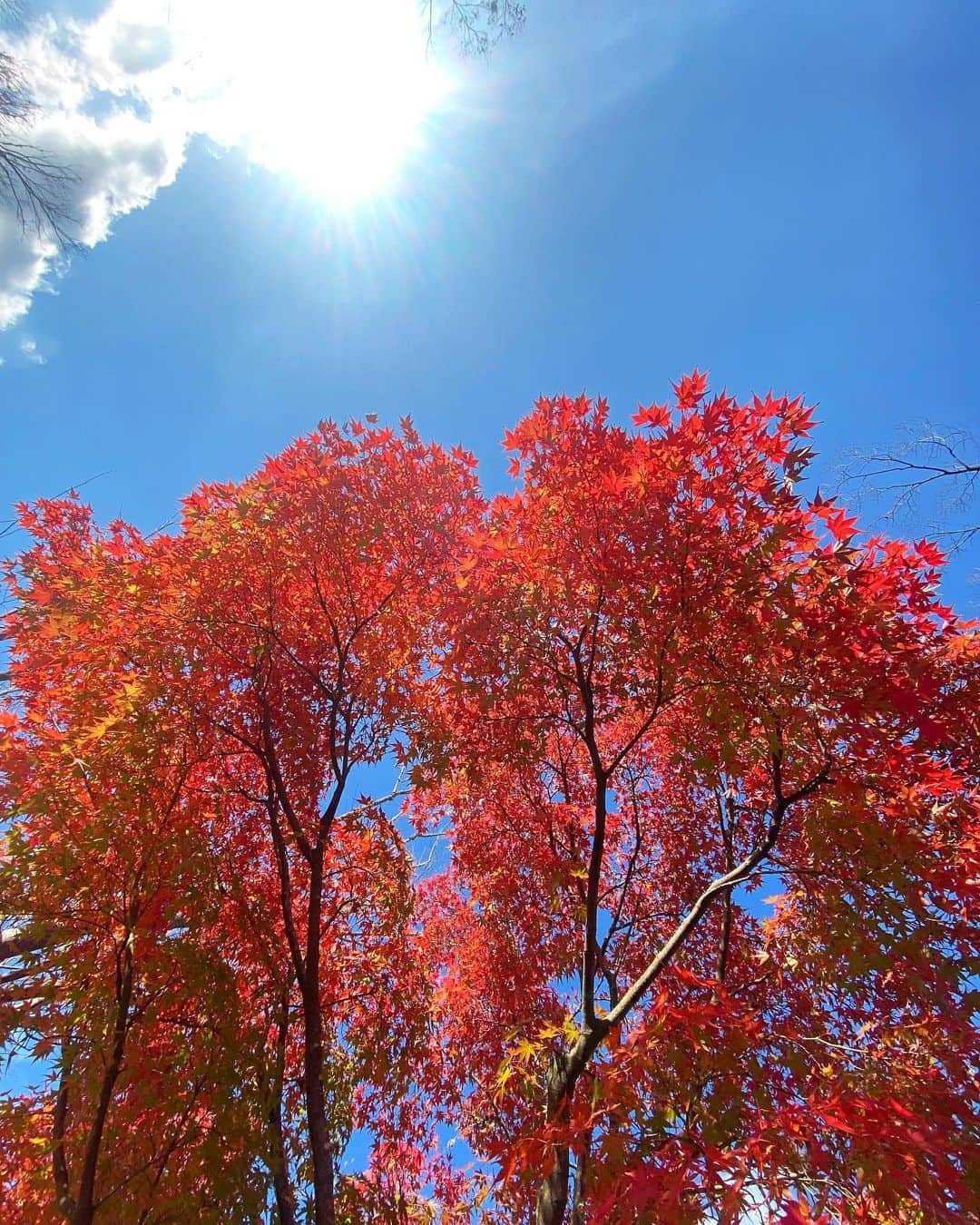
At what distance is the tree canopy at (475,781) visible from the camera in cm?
416

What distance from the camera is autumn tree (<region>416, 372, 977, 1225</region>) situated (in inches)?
143

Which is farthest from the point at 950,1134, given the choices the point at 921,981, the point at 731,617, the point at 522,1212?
the point at 522,1212

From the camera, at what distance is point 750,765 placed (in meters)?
6.53

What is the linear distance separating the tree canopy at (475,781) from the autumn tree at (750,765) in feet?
0.11

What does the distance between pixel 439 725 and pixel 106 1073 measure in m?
3.71

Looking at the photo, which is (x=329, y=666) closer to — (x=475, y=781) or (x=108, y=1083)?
(x=475, y=781)

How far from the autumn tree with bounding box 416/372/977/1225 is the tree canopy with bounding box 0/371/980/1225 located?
0.11ft

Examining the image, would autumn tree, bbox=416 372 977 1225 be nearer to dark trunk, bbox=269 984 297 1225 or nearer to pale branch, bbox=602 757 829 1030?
pale branch, bbox=602 757 829 1030

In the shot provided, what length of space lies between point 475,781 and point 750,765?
296cm

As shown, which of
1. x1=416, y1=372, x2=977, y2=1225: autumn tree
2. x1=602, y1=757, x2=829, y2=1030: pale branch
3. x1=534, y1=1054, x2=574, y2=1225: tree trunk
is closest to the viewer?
x1=416, y1=372, x2=977, y2=1225: autumn tree

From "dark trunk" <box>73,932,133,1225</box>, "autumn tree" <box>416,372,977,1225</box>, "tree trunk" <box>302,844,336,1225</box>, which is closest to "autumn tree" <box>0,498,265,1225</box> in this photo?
"dark trunk" <box>73,932,133,1225</box>

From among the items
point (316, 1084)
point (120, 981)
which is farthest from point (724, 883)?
point (120, 981)

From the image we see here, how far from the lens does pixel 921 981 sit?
14.0 feet

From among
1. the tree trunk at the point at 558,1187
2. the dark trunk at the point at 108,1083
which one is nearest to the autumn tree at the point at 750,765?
the tree trunk at the point at 558,1187
